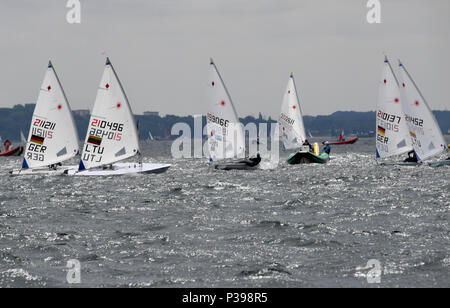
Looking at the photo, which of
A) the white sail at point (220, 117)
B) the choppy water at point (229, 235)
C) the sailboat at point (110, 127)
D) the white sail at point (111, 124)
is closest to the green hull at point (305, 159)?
the white sail at point (220, 117)

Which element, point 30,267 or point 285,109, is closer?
point 30,267

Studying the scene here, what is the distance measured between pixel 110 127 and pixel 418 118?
20.1m

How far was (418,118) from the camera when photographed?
149 ft

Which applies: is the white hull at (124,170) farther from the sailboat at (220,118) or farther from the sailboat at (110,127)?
the sailboat at (220,118)

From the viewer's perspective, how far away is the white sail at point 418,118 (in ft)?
148

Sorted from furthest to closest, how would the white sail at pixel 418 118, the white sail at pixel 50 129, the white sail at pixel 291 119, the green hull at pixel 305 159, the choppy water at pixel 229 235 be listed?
1. the white sail at pixel 291 119
2. the green hull at pixel 305 159
3. the white sail at pixel 418 118
4. the white sail at pixel 50 129
5. the choppy water at pixel 229 235

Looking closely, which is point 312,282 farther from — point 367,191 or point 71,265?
point 367,191

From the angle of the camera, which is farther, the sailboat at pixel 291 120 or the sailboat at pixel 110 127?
the sailboat at pixel 291 120

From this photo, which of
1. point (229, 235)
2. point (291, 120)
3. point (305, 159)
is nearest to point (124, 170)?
point (305, 159)

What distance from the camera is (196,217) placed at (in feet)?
76.3

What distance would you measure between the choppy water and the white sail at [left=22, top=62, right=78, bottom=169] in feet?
29.7

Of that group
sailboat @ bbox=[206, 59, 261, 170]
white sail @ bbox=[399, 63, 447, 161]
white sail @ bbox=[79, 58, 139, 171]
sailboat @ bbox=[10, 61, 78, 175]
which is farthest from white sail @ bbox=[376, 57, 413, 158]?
sailboat @ bbox=[10, 61, 78, 175]

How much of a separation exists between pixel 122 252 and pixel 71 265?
1630 mm
